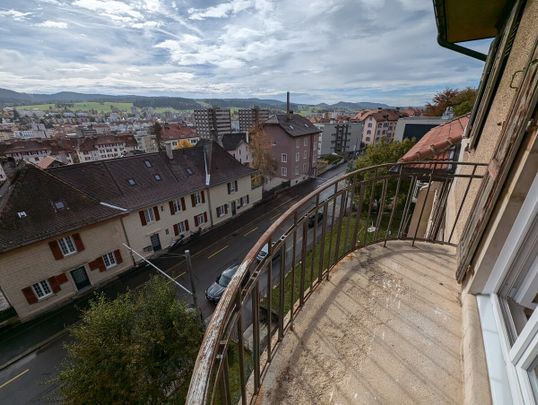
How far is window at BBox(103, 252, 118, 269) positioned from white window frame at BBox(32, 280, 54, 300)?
A: 7.57 feet

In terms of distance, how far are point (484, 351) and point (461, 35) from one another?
540 cm

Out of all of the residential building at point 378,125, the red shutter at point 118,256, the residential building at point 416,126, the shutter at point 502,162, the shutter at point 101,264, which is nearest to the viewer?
the shutter at point 502,162

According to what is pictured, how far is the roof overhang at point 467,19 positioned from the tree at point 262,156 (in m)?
19.9

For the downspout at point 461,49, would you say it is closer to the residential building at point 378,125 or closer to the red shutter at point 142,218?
the red shutter at point 142,218

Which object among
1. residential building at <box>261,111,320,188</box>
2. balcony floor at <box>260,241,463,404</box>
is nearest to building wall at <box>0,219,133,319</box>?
balcony floor at <box>260,241,463,404</box>

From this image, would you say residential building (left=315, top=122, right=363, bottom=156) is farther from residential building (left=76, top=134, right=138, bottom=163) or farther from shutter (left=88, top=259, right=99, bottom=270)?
shutter (left=88, top=259, right=99, bottom=270)

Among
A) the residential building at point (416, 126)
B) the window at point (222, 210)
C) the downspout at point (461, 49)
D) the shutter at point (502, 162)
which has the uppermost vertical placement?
the downspout at point (461, 49)

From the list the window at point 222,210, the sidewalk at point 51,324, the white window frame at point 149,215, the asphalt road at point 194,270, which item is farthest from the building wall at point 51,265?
the window at point 222,210

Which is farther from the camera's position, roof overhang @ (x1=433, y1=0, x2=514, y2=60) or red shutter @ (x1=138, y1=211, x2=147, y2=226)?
red shutter @ (x1=138, y1=211, x2=147, y2=226)

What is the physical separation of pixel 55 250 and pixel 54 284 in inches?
64.3

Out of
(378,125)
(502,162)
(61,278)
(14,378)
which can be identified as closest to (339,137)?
(378,125)

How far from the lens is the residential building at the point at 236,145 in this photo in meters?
34.8

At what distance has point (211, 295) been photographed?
10391 millimetres

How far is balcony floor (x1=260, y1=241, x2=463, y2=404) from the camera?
178 centimetres
